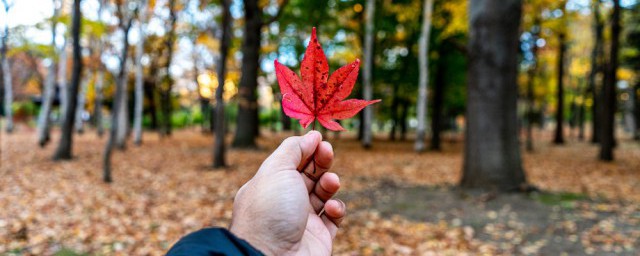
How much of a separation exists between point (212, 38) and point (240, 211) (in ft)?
69.8

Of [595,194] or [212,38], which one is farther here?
[212,38]

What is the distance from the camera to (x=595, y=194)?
733cm

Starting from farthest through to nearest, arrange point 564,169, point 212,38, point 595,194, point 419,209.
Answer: point 212,38 < point 564,169 < point 595,194 < point 419,209

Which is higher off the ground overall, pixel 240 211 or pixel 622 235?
pixel 240 211

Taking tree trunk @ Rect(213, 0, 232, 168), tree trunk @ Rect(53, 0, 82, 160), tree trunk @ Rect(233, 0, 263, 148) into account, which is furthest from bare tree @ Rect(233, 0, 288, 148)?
tree trunk @ Rect(53, 0, 82, 160)

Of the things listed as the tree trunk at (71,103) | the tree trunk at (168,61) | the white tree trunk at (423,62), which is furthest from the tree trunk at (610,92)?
the tree trunk at (168,61)

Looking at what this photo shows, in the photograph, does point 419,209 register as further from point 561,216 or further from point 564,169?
point 564,169

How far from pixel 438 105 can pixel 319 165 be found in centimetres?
1578

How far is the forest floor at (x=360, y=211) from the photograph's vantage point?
471 cm

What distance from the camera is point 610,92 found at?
11.5 meters

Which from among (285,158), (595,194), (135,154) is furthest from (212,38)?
(285,158)

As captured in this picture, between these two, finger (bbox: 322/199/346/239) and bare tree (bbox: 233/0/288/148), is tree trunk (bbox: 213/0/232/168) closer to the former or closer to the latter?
bare tree (bbox: 233/0/288/148)

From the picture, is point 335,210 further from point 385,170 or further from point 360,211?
point 385,170

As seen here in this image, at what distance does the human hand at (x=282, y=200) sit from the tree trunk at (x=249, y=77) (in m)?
10.5
